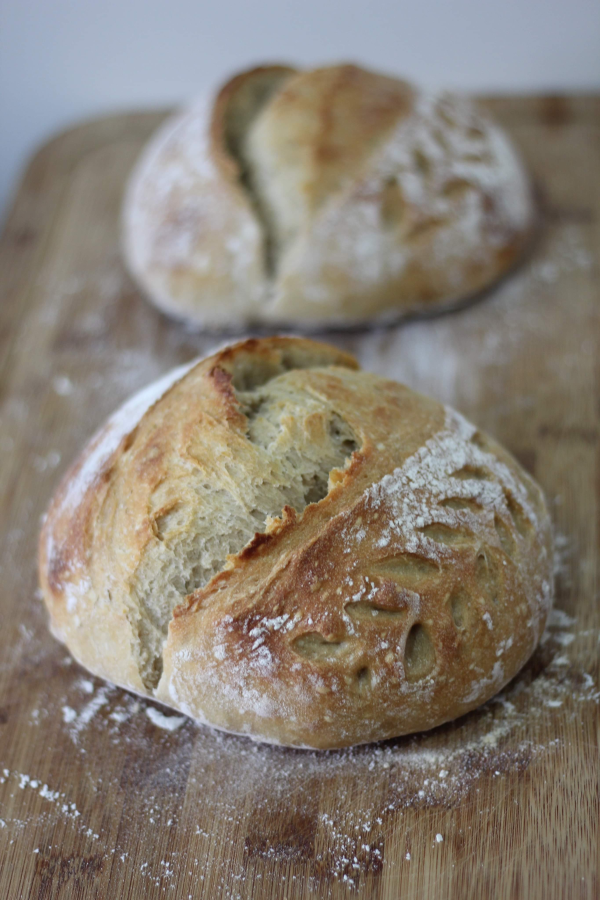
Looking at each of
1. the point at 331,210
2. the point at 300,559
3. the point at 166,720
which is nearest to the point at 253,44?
the point at 331,210

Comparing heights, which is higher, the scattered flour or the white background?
the white background

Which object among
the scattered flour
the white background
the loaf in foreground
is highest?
the white background

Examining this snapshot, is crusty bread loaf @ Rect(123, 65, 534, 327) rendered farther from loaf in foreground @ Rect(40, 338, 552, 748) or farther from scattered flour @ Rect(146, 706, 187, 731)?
scattered flour @ Rect(146, 706, 187, 731)

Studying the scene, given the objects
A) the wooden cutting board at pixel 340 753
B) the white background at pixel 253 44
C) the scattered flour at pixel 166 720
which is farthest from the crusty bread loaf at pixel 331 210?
the scattered flour at pixel 166 720

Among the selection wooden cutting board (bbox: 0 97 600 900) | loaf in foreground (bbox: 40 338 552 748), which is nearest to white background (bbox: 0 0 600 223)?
wooden cutting board (bbox: 0 97 600 900)

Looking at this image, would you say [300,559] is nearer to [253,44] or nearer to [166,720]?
[166,720]

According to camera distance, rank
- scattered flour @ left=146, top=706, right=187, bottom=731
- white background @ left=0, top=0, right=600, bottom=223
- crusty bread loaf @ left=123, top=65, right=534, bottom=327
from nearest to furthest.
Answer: scattered flour @ left=146, top=706, right=187, bottom=731 < crusty bread loaf @ left=123, top=65, right=534, bottom=327 < white background @ left=0, top=0, right=600, bottom=223

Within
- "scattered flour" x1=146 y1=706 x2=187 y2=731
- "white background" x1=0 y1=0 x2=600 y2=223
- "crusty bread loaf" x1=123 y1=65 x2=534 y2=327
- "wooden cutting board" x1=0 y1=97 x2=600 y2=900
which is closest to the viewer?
"wooden cutting board" x1=0 y1=97 x2=600 y2=900

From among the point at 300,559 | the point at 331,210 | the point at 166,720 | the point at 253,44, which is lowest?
the point at 166,720
